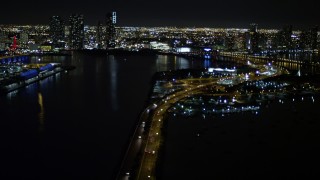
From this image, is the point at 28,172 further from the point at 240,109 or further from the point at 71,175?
the point at 240,109

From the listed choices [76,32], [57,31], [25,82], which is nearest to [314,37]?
[76,32]

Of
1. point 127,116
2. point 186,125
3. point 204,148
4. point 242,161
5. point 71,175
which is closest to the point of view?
point 71,175

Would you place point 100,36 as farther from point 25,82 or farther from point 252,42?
point 25,82

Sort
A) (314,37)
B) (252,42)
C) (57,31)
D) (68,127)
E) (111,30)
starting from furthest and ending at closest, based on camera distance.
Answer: (111,30) < (57,31) < (252,42) < (314,37) < (68,127)

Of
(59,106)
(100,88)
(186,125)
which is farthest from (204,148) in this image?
(100,88)

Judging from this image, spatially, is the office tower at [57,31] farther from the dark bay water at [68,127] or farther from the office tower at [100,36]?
the dark bay water at [68,127]

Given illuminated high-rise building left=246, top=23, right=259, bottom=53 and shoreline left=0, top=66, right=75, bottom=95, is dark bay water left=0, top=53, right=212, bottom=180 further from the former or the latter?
illuminated high-rise building left=246, top=23, right=259, bottom=53
